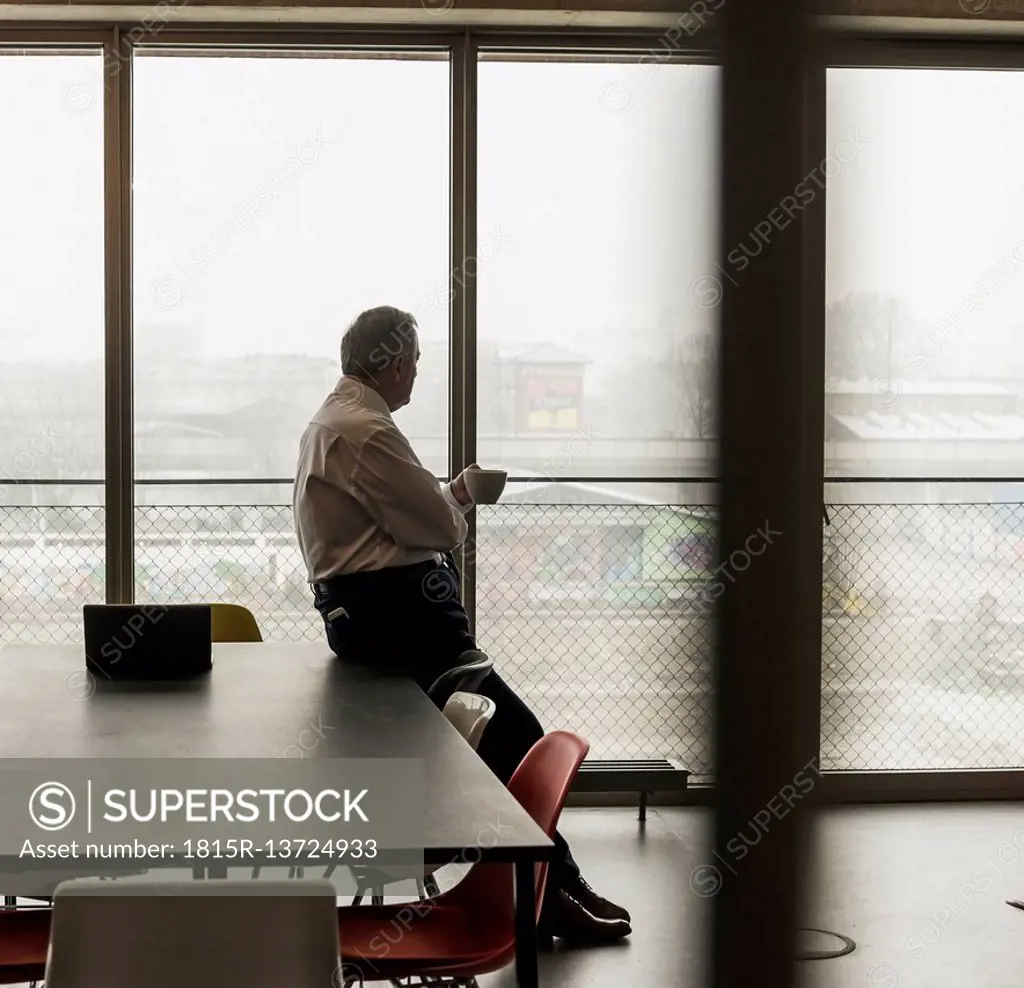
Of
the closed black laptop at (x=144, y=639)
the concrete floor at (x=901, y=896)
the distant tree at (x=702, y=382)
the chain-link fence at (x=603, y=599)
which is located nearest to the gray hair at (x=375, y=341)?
the closed black laptop at (x=144, y=639)

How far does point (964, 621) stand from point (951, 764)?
1.90 ft

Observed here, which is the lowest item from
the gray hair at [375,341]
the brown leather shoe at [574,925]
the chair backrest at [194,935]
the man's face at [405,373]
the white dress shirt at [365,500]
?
the brown leather shoe at [574,925]

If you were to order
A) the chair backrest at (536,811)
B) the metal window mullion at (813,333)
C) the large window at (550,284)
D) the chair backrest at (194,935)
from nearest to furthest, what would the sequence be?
the metal window mullion at (813,333) < the chair backrest at (194,935) < the chair backrest at (536,811) < the large window at (550,284)

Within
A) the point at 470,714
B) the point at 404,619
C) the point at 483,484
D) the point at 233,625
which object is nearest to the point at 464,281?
the point at 233,625

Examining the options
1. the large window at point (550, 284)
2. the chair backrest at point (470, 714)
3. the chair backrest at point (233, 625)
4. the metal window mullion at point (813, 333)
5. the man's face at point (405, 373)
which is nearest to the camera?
the metal window mullion at point (813, 333)

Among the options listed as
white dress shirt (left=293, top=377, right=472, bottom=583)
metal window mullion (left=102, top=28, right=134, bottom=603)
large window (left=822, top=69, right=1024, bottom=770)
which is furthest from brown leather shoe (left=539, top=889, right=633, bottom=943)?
metal window mullion (left=102, top=28, right=134, bottom=603)

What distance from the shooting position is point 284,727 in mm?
2361

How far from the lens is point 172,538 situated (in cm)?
466

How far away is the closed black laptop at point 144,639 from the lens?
9.59 feet

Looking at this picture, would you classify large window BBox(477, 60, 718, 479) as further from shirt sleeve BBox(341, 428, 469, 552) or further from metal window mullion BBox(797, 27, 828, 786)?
metal window mullion BBox(797, 27, 828, 786)

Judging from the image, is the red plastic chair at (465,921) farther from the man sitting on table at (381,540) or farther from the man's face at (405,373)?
the man's face at (405,373)

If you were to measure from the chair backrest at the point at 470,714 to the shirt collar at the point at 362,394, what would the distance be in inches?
32.7

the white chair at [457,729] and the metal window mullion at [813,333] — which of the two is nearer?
the metal window mullion at [813,333]

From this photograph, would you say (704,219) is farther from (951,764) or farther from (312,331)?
(951,764)
